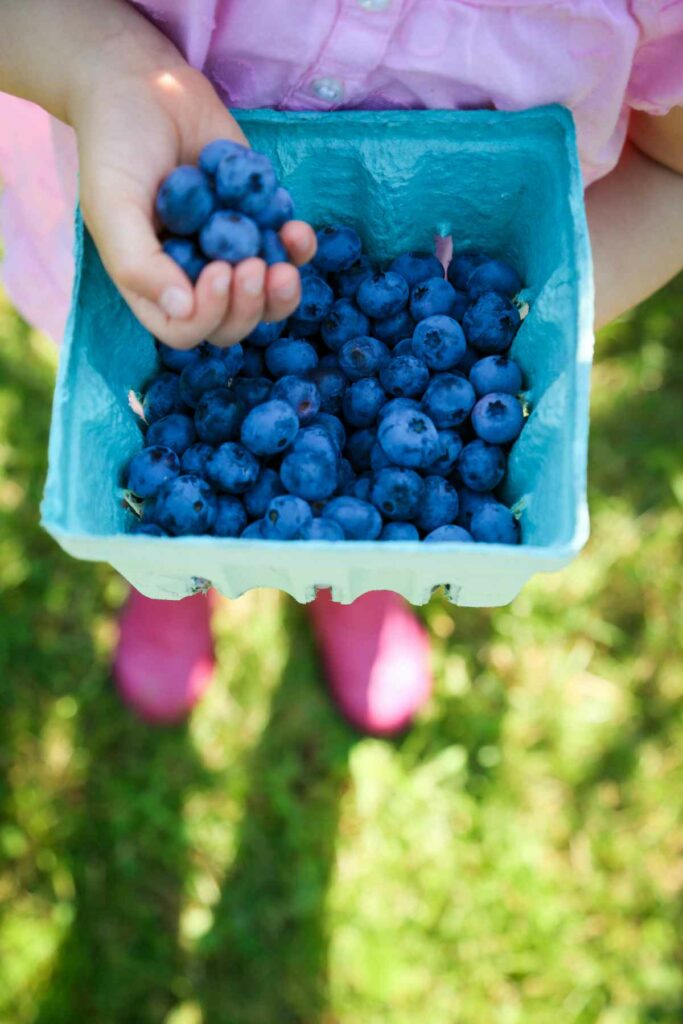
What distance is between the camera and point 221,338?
2.56 ft

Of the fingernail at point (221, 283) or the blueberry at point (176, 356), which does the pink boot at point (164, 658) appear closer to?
the blueberry at point (176, 356)

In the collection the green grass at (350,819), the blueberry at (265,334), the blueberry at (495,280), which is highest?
the blueberry at (495,280)

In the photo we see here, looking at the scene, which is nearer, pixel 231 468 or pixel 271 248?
pixel 271 248

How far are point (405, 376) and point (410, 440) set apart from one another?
0.09m

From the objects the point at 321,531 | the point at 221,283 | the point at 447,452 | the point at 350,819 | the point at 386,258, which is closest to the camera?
the point at 221,283

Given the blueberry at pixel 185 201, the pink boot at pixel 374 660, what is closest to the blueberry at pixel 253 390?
the blueberry at pixel 185 201

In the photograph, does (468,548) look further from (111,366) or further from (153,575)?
(111,366)

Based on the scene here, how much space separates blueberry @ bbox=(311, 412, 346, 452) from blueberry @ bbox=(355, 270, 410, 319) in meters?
0.13

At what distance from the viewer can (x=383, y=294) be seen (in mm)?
980

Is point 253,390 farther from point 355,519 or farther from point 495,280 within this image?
point 495,280

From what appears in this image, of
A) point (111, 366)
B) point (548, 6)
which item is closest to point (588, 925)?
point (111, 366)

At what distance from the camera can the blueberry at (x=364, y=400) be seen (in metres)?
0.97

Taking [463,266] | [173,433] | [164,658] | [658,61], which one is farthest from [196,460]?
[164,658]

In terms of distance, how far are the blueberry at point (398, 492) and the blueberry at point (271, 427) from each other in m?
0.10
